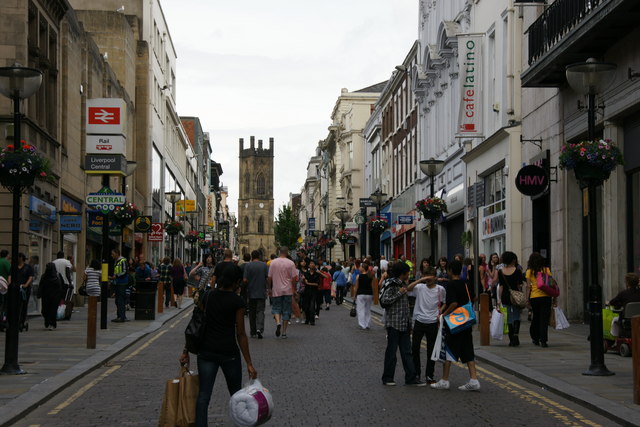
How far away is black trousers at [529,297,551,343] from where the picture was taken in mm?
18000

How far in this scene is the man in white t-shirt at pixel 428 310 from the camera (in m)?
12.9

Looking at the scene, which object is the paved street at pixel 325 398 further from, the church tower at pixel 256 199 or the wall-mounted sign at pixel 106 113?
the church tower at pixel 256 199

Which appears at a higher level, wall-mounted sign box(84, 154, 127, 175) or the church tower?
the church tower

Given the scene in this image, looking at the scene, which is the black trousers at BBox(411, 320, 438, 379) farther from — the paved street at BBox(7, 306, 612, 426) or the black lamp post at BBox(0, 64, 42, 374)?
the black lamp post at BBox(0, 64, 42, 374)

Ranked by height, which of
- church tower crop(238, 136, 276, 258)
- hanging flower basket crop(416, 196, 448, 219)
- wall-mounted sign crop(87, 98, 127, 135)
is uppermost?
church tower crop(238, 136, 276, 258)

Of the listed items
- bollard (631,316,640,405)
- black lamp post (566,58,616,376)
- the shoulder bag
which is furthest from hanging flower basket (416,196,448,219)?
bollard (631,316,640,405)

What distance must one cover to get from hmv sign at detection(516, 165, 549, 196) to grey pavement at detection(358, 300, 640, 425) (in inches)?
Result: 188

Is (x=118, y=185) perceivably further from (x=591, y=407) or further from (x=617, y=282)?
(x=591, y=407)

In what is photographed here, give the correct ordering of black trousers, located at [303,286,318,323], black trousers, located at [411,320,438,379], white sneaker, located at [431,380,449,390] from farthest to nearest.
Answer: black trousers, located at [303,286,318,323] → black trousers, located at [411,320,438,379] → white sneaker, located at [431,380,449,390]

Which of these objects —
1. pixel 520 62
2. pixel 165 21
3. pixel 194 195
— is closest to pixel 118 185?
pixel 520 62

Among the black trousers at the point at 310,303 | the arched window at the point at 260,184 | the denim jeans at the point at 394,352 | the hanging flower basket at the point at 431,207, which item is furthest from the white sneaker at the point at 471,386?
the arched window at the point at 260,184

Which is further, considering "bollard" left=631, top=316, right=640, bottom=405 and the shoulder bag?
Result: the shoulder bag

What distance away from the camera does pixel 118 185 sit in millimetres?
45406

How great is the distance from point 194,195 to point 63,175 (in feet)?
219
